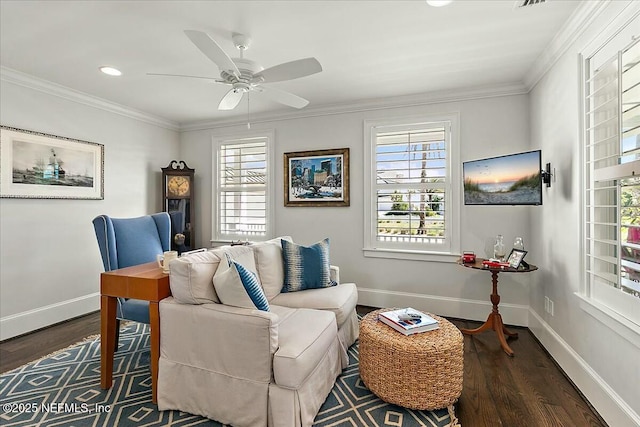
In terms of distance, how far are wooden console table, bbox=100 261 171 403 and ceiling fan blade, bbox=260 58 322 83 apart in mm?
1525

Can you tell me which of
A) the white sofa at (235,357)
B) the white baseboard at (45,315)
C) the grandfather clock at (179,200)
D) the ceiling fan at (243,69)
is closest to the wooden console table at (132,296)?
the white sofa at (235,357)

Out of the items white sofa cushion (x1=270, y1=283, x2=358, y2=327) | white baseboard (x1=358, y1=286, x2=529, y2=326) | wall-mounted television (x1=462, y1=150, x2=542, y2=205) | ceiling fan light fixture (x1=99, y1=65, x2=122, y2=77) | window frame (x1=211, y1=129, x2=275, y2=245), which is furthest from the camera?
window frame (x1=211, y1=129, x2=275, y2=245)

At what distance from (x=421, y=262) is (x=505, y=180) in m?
1.30

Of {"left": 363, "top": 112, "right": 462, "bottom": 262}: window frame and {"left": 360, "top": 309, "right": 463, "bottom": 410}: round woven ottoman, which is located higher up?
{"left": 363, "top": 112, "right": 462, "bottom": 262}: window frame

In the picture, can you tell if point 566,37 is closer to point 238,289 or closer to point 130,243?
point 238,289

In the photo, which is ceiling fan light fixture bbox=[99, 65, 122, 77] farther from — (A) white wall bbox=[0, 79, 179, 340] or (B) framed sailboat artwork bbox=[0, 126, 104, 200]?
(B) framed sailboat artwork bbox=[0, 126, 104, 200]

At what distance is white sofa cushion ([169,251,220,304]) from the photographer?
190 centimetres

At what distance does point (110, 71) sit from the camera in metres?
2.98

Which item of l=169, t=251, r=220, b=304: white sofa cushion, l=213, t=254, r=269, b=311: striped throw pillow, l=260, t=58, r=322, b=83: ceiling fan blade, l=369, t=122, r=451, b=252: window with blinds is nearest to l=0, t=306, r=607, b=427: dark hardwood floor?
l=369, t=122, r=451, b=252: window with blinds

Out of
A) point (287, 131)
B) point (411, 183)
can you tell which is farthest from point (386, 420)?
point (287, 131)

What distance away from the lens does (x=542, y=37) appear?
2.38 meters

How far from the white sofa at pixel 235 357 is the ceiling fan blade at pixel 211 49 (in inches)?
48.7

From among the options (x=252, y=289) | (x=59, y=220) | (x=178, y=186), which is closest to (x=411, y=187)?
(x=252, y=289)

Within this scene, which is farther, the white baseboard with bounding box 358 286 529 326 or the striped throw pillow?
the white baseboard with bounding box 358 286 529 326
